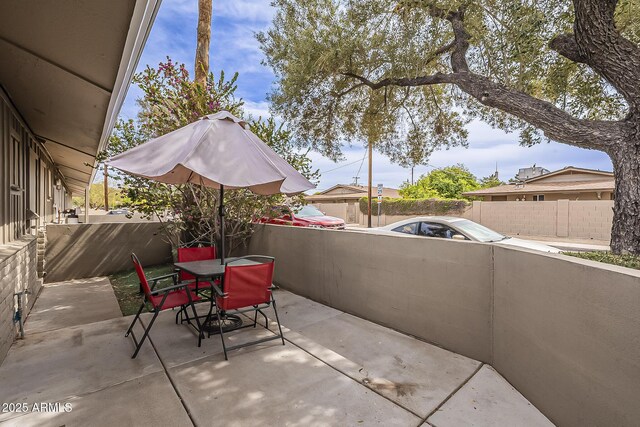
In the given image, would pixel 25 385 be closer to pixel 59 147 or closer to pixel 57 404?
pixel 57 404

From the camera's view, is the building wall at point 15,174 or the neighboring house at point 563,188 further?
the neighboring house at point 563,188

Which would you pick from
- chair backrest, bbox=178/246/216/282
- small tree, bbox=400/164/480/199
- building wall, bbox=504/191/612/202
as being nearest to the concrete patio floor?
chair backrest, bbox=178/246/216/282

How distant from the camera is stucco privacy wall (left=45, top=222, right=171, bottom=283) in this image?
6895 millimetres

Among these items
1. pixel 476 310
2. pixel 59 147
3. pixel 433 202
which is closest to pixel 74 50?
pixel 476 310

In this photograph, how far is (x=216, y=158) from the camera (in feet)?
10.7

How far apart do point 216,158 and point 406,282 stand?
8.77 feet

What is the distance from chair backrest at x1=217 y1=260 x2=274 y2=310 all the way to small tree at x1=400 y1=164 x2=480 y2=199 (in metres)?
31.6

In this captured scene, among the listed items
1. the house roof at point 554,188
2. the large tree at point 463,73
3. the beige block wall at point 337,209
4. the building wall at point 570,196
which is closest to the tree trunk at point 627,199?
the large tree at point 463,73

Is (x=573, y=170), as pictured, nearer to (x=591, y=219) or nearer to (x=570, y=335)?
(x=591, y=219)

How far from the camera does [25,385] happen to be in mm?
2805

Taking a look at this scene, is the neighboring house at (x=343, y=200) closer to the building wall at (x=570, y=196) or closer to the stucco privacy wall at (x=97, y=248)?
the building wall at (x=570, y=196)

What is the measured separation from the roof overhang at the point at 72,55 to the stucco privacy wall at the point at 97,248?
2637 mm

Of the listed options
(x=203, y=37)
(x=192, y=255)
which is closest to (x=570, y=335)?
(x=192, y=255)

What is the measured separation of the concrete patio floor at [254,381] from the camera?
2410 millimetres
